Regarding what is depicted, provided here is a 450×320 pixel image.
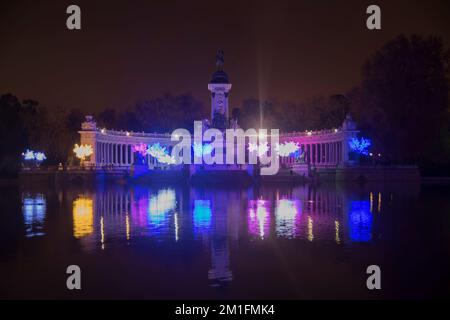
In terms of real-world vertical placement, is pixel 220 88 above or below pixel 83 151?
above

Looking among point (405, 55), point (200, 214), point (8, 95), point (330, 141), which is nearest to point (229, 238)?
point (200, 214)

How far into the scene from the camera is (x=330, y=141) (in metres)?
Result: 95.4

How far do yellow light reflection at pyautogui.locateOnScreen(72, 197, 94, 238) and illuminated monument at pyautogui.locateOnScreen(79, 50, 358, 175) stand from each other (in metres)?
48.1

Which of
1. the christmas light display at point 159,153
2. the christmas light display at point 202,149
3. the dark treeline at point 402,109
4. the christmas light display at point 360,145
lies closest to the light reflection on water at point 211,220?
the dark treeline at point 402,109

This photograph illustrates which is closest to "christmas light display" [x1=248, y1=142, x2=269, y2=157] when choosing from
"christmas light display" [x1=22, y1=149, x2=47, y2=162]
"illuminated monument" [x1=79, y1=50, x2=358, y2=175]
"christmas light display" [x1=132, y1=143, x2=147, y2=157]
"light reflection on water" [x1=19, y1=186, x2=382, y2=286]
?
"illuminated monument" [x1=79, y1=50, x2=358, y2=175]

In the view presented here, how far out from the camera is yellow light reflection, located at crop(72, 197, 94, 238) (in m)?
22.7

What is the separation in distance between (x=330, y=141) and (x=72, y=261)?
8262cm

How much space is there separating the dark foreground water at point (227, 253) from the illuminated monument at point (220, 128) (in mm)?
53854

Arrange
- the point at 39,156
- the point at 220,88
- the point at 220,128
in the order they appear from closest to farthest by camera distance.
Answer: the point at 220,128 < the point at 220,88 < the point at 39,156

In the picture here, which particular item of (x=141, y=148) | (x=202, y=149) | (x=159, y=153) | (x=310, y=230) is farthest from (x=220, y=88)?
(x=310, y=230)

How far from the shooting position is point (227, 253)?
1773 centimetres

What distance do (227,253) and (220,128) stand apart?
73.7 metres

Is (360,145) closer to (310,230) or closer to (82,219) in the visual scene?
(310,230)

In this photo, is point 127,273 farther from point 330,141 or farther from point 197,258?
point 330,141
